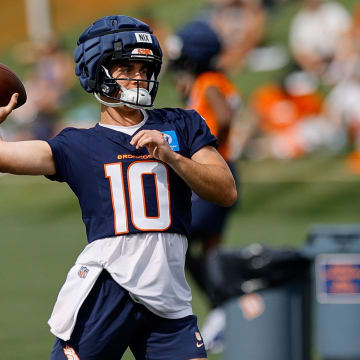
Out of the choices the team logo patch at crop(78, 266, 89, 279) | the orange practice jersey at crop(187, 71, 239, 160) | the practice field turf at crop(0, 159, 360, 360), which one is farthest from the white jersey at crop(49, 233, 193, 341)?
the orange practice jersey at crop(187, 71, 239, 160)

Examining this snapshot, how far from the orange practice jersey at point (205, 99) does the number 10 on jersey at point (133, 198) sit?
10.3ft

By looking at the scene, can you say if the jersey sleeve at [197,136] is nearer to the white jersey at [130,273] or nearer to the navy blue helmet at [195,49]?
the white jersey at [130,273]

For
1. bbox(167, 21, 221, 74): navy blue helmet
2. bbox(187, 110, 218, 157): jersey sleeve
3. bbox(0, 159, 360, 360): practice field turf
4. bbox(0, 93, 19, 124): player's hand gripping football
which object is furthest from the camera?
bbox(0, 159, 360, 360): practice field turf

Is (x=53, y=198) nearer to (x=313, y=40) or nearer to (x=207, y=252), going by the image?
(x=313, y=40)

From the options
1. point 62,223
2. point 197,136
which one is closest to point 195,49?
point 197,136

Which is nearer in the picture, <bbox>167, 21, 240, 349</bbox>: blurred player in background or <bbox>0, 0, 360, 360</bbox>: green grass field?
<bbox>167, 21, 240, 349</bbox>: blurred player in background

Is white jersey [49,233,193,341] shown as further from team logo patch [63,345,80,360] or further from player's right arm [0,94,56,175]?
player's right arm [0,94,56,175]

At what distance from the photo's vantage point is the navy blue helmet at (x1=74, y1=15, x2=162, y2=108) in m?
4.02

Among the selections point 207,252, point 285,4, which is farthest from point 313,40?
point 207,252

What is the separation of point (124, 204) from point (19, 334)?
12.7 ft

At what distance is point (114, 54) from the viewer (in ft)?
13.2

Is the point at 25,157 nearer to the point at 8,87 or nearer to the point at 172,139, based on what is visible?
the point at 8,87

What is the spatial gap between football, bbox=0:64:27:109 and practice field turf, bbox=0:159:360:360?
3.05 metres

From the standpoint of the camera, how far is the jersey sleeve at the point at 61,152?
→ 3.99m
